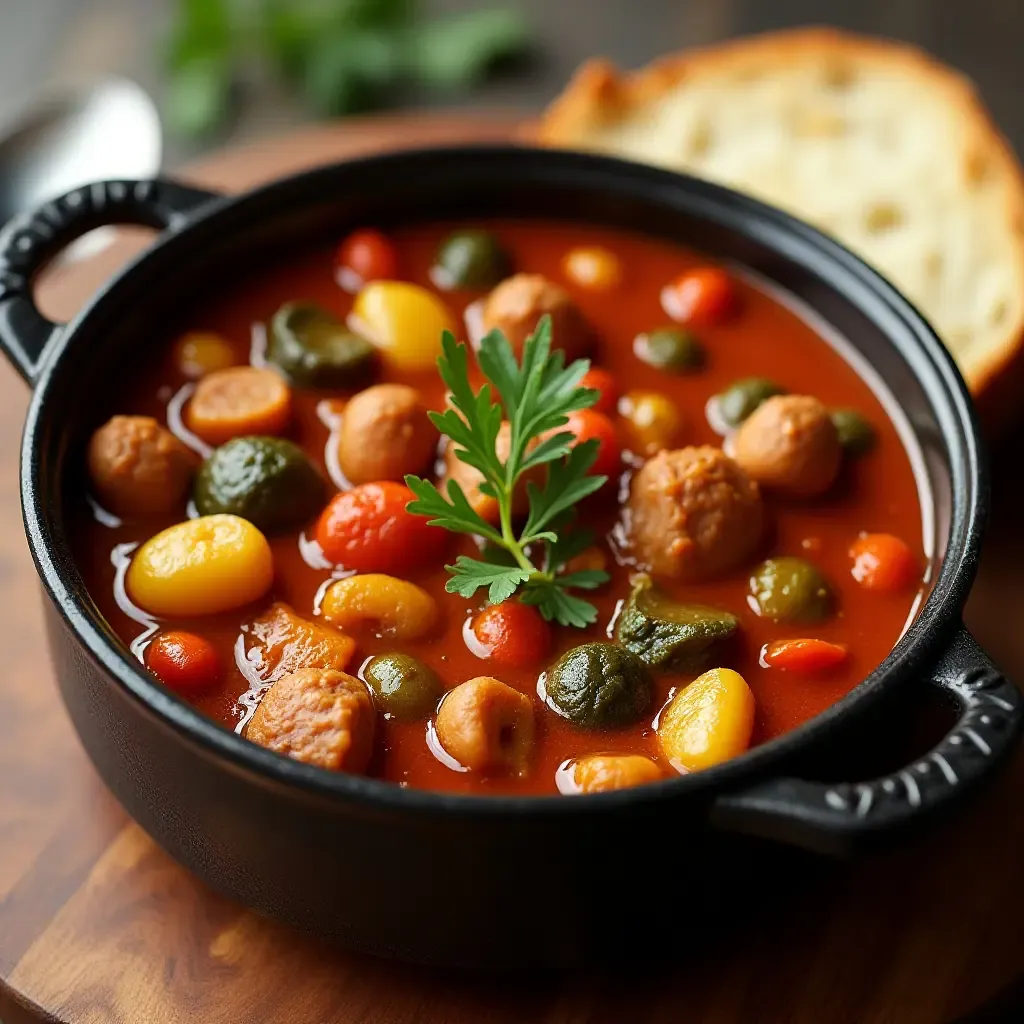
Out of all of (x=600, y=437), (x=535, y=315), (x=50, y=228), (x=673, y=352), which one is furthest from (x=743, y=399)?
(x=50, y=228)

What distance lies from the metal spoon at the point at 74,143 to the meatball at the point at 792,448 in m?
2.02

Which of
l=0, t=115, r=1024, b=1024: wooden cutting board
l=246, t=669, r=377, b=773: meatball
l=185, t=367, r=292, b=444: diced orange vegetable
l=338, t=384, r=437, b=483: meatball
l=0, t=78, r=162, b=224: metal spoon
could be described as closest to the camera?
l=246, t=669, r=377, b=773: meatball

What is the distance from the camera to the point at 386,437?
2.69 meters

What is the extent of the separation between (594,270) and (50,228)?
1.14 meters

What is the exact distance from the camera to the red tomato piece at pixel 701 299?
3.16m

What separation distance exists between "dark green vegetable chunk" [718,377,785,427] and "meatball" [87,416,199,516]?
41.9 inches

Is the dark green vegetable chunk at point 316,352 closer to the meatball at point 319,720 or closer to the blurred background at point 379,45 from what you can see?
the meatball at point 319,720

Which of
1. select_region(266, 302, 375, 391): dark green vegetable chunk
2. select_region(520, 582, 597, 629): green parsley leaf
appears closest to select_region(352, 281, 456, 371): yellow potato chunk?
select_region(266, 302, 375, 391): dark green vegetable chunk

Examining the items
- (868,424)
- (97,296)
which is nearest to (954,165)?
(868,424)

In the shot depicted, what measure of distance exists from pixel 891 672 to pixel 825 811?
316 millimetres

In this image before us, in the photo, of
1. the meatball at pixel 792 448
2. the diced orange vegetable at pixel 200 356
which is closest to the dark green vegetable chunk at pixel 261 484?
the diced orange vegetable at pixel 200 356

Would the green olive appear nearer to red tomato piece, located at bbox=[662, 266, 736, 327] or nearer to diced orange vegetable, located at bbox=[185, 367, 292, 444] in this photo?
red tomato piece, located at bbox=[662, 266, 736, 327]

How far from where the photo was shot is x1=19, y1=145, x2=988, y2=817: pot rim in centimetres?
199

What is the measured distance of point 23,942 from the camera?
242 centimetres
